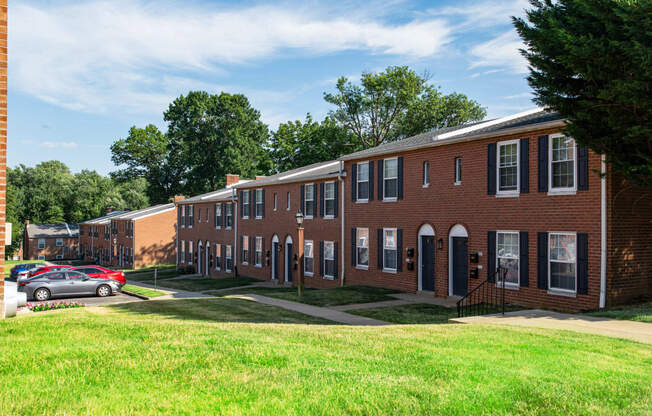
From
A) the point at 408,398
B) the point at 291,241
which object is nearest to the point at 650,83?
the point at 408,398

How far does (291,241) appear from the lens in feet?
104

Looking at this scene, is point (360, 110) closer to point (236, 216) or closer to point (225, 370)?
point (236, 216)

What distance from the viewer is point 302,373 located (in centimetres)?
672

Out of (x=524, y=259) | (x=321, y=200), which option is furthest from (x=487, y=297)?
(x=321, y=200)

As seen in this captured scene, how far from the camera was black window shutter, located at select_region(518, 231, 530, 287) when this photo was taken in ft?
56.2

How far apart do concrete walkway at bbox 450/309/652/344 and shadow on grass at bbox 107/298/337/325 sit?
4.88 meters

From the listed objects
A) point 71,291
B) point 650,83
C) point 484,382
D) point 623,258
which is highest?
point 650,83

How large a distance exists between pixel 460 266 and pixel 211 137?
51.0 meters

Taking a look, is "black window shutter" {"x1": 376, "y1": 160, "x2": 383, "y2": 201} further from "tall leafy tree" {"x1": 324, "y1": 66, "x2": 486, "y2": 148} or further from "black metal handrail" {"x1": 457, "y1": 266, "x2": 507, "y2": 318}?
"tall leafy tree" {"x1": 324, "y1": 66, "x2": 486, "y2": 148}

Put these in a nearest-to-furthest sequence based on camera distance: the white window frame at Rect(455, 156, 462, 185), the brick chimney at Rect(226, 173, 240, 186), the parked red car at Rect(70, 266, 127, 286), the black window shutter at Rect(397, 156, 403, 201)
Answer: the white window frame at Rect(455, 156, 462, 185) → the black window shutter at Rect(397, 156, 403, 201) → the parked red car at Rect(70, 266, 127, 286) → the brick chimney at Rect(226, 173, 240, 186)

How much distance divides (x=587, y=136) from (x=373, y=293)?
11024mm

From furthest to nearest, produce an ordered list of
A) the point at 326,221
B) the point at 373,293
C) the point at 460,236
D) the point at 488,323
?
the point at 326,221, the point at 373,293, the point at 460,236, the point at 488,323

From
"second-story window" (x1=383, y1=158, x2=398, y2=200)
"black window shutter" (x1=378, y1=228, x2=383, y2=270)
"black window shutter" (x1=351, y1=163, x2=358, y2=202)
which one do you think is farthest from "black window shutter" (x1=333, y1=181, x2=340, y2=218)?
"second-story window" (x1=383, y1=158, x2=398, y2=200)

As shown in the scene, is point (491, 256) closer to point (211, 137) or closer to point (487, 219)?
point (487, 219)
